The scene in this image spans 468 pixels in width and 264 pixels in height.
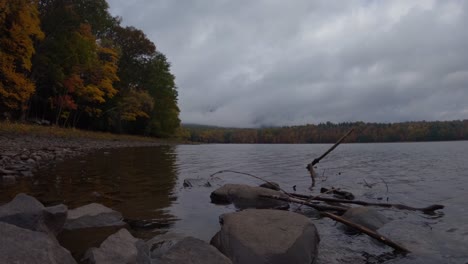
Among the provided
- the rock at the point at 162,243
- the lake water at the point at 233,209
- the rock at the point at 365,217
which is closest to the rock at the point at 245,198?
the lake water at the point at 233,209

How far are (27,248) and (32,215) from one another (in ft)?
5.39

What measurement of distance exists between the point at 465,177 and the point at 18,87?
97.0 feet

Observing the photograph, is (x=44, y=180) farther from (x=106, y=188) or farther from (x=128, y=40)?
(x=128, y=40)

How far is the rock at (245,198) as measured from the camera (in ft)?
27.3

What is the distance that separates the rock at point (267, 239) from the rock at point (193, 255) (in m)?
0.51

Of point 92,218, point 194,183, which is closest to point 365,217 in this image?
point 92,218

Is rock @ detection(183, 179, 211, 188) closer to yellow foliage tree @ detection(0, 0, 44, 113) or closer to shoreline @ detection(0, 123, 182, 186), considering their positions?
shoreline @ detection(0, 123, 182, 186)

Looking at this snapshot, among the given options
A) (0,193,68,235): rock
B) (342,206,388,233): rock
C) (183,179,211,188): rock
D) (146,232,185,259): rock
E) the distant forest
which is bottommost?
(146,232,185,259): rock

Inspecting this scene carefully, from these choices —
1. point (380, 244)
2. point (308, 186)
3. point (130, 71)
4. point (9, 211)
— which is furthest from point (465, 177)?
point (130, 71)

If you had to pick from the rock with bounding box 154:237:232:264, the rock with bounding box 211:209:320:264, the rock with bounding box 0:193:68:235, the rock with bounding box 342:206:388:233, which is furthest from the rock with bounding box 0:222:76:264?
the rock with bounding box 342:206:388:233

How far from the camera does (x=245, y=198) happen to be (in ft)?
28.0

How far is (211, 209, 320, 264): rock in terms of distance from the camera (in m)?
4.41

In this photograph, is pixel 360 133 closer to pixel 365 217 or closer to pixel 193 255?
pixel 365 217

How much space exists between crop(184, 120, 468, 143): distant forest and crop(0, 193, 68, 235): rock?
70170mm
